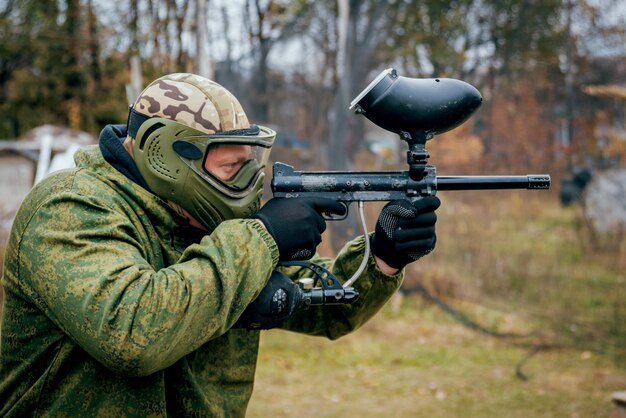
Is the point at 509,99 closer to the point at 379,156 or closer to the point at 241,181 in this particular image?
the point at 379,156

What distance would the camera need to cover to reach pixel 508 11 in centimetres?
884

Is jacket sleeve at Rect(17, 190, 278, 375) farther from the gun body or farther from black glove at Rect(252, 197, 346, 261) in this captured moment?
the gun body

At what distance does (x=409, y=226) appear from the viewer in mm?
2479

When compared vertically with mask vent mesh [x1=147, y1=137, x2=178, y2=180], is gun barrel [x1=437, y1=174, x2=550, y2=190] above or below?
below

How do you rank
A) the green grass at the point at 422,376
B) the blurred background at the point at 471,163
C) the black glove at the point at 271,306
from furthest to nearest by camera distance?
the blurred background at the point at 471,163, the green grass at the point at 422,376, the black glove at the point at 271,306

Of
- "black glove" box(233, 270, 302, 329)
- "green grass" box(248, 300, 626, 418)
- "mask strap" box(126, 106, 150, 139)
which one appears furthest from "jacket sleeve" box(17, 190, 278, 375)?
"green grass" box(248, 300, 626, 418)

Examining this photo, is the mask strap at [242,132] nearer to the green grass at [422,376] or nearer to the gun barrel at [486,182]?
the gun barrel at [486,182]

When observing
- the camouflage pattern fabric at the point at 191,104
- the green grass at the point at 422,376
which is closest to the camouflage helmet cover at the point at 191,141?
the camouflage pattern fabric at the point at 191,104

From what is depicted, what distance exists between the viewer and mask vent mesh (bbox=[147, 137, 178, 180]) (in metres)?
2.32

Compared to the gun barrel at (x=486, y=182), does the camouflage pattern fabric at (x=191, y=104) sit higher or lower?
higher

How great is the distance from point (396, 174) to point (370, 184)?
0.32 feet

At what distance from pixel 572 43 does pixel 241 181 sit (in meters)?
7.45

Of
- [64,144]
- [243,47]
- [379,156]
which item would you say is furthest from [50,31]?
[379,156]

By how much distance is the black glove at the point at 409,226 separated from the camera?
2469mm
